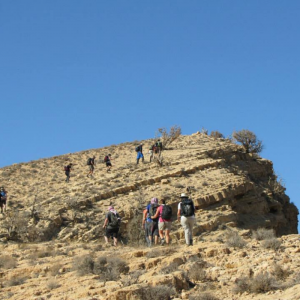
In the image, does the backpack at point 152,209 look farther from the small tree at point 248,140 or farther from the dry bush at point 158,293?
the small tree at point 248,140

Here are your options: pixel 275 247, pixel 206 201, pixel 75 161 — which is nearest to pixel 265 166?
pixel 206 201

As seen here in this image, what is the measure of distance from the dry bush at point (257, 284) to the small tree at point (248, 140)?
77.6 feet

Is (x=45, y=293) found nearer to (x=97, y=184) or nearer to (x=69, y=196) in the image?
(x=69, y=196)

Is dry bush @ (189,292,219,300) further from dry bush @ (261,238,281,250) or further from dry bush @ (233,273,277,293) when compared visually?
dry bush @ (261,238,281,250)

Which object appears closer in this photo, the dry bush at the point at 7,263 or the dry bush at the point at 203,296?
the dry bush at the point at 203,296

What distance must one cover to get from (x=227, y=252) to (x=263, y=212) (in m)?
12.4

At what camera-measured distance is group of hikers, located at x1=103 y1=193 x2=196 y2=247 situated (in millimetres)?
12596

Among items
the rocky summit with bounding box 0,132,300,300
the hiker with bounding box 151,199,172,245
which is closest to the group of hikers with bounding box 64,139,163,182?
the rocky summit with bounding box 0,132,300,300

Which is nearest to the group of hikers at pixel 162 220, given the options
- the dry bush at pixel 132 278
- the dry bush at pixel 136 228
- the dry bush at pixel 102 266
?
the dry bush at pixel 136 228

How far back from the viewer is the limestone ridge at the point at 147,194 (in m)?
17.8

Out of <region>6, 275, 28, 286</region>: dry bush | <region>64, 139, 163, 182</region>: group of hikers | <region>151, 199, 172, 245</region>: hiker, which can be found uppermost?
<region>64, 139, 163, 182</region>: group of hikers

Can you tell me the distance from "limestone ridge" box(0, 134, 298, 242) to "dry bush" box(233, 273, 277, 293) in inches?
353

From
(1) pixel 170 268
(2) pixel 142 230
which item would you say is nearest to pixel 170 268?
(1) pixel 170 268

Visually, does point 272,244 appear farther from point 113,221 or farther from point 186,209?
point 113,221
